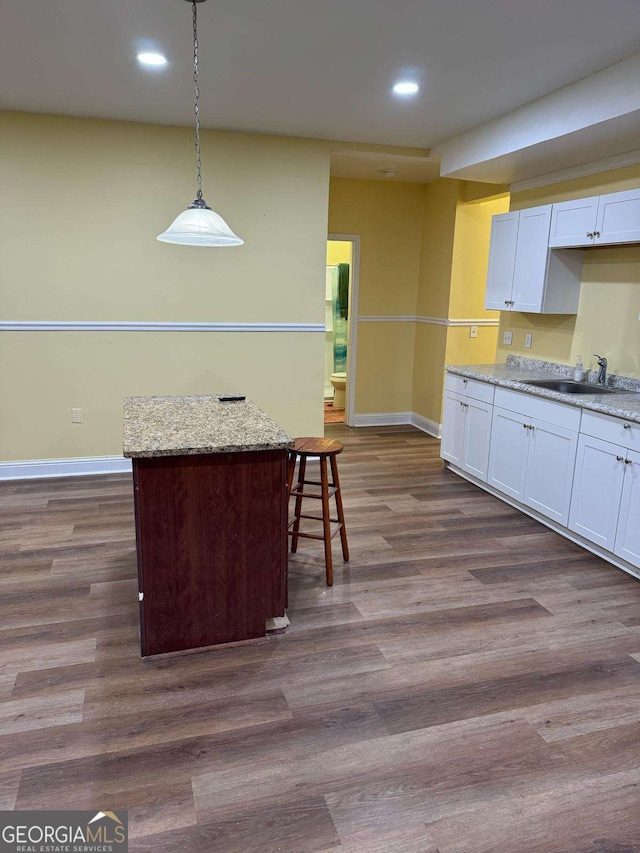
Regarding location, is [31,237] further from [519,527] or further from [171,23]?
[519,527]

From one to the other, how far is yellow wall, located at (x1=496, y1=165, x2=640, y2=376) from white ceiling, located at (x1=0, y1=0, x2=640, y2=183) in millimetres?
803

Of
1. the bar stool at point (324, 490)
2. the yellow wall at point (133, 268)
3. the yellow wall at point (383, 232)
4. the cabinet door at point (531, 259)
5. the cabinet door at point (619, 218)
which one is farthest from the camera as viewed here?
the yellow wall at point (383, 232)

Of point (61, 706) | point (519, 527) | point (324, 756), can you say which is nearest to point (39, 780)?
point (61, 706)

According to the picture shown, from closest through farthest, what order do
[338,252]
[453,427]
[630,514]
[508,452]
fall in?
[630,514]
[508,452]
[453,427]
[338,252]

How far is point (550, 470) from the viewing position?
369 centimetres

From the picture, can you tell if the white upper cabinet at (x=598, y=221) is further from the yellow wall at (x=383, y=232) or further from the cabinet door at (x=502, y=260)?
the yellow wall at (x=383, y=232)

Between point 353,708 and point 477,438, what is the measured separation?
2782 millimetres

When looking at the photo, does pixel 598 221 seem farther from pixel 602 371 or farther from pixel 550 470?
pixel 550 470

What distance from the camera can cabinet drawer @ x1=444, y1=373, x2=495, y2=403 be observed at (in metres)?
4.31

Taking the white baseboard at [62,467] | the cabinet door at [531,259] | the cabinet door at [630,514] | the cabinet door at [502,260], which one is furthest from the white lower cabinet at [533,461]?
the white baseboard at [62,467]

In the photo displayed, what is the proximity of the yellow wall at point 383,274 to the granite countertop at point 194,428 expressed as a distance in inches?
137

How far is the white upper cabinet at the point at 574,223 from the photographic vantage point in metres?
3.65

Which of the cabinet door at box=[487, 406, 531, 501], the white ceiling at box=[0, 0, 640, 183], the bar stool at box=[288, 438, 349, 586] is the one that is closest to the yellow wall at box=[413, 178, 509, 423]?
the white ceiling at box=[0, 0, 640, 183]

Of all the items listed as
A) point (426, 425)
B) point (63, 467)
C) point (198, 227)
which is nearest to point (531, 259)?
point (426, 425)
